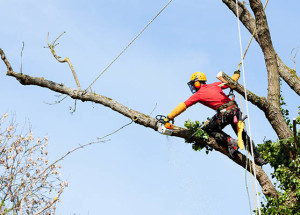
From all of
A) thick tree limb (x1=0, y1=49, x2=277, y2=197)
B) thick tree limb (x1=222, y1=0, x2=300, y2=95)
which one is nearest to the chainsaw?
thick tree limb (x1=0, y1=49, x2=277, y2=197)

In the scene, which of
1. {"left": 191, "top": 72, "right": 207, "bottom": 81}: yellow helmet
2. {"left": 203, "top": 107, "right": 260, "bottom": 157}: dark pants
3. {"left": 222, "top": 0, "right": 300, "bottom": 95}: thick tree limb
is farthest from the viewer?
{"left": 222, "top": 0, "right": 300, "bottom": 95}: thick tree limb

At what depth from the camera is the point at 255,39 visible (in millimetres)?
10641

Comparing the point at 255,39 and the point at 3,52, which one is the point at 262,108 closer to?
the point at 255,39

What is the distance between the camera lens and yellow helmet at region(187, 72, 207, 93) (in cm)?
873

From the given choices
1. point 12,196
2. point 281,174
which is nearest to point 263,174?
point 281,174

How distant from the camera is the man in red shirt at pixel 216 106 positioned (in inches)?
336

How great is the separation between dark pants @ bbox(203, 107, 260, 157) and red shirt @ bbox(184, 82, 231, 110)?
7.2 inches

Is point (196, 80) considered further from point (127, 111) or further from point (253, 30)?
point (253, 30)

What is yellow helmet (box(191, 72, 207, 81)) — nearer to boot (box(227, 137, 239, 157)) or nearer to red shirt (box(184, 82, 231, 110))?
red shirt (box(184, 82, 231, 110))

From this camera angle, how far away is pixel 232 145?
862 centimetres

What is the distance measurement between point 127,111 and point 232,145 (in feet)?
6.19

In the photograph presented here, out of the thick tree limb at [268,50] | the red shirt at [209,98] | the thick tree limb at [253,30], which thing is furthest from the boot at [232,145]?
the thick tree limb at [253,30]

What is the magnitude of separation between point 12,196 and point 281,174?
5.39 m

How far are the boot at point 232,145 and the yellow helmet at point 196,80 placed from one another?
3.20ft
